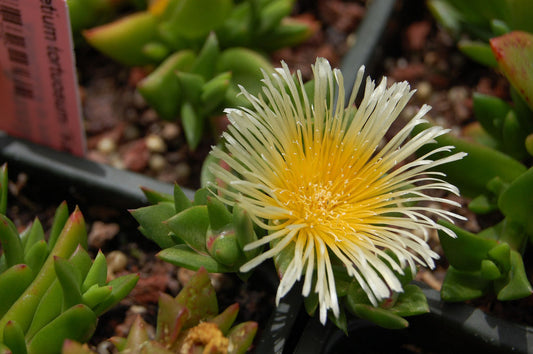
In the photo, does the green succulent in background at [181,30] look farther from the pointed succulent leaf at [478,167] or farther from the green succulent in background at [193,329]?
the green succulent in background at [193,329]

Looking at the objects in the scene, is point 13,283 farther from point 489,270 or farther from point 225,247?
point 489,270

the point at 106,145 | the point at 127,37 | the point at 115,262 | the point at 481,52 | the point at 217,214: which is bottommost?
the point at 115,262

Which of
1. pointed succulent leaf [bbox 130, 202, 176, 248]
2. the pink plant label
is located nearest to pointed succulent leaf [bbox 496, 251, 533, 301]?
pointed succulent leaf [bbox 130, 202, 176, 248]

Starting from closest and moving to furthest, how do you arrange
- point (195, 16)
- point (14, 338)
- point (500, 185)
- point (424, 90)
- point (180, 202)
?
point (14, 338) < point (180, 202) < point (500, 185) < point (195, 16) < point (424, 90)

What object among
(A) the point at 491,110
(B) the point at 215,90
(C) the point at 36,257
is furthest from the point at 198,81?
(A) the point at 491,110

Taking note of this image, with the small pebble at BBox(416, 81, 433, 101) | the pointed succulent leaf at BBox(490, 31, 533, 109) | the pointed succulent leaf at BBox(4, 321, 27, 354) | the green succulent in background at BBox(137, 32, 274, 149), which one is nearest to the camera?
the pointed succulent leaf at BBox(4, 321, 27, 354)

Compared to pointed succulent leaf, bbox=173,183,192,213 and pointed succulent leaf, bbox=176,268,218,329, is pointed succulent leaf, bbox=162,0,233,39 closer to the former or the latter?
pointed succulent leaf, bbox=173,183,192,213
